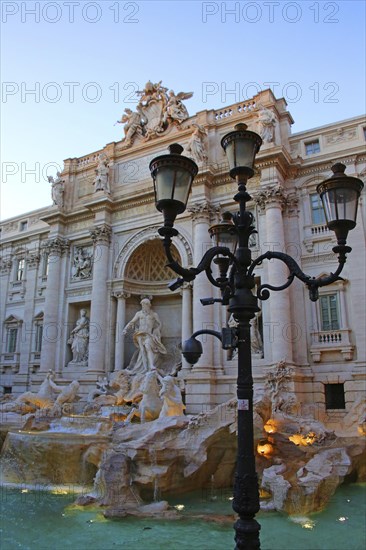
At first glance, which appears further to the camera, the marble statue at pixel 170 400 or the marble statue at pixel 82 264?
the marble statue at pixel 82 264

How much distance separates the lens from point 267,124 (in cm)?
1723

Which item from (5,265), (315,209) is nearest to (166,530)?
(315,209)

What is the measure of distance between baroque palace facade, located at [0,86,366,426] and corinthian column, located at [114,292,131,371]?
5cm

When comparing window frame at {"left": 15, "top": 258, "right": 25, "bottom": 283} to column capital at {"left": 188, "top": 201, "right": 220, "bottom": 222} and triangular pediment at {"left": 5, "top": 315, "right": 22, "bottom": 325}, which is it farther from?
column capital at {"left": 188, "top": 201, "right": 220, "bottom": 222}

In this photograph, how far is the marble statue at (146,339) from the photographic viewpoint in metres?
18.0

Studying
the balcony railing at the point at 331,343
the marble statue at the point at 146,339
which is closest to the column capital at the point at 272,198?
the balcony railing at the point at 331,343

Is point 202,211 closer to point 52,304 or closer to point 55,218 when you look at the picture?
point 55,218

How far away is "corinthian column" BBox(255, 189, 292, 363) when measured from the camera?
15.1 metres

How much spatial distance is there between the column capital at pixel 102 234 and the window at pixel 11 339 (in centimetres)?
771

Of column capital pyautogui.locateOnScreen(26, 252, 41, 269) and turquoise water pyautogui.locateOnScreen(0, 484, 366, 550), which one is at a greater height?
column capital pyautogui.locateOnScreen(26, 252, 41, 269)

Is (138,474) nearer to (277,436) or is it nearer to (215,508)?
(215,508)

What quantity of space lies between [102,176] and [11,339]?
33.6 ft

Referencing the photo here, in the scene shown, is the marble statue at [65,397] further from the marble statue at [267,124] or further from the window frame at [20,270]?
the marble statue at [267,124]

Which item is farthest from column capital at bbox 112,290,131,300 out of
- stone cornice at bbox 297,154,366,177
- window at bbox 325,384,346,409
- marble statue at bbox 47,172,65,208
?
window at bbox 325,384,346,409
